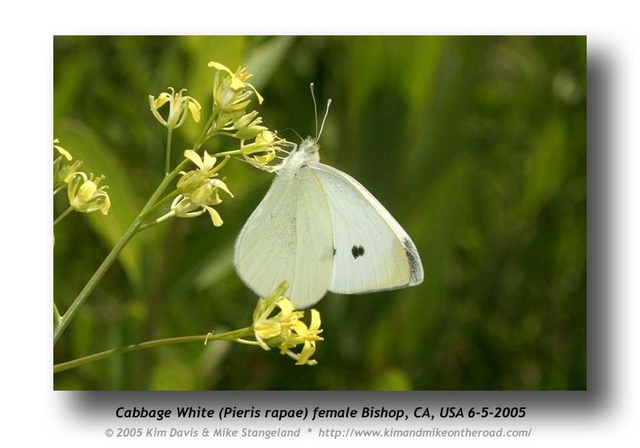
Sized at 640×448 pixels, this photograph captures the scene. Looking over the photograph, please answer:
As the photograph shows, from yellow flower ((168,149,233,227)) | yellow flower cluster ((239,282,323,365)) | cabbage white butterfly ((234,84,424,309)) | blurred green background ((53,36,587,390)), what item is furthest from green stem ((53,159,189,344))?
blurred green background ((53,36,587,390))

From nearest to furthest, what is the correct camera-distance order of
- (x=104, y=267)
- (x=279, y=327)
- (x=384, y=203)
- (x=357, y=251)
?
(x=104, y=267), (x=279, y=327), (x=357, y=251), (x=384, y=203)

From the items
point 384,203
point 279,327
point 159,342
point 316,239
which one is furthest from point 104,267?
point 384,203

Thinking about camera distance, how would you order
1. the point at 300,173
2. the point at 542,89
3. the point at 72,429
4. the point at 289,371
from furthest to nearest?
the point at 542,89 → the point at 289,371 → the point at 72,429 → the point at 300,173

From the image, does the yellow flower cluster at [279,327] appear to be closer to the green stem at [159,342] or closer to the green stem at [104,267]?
the green stem at [159,342]

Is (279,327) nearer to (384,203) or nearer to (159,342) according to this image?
(159,342)

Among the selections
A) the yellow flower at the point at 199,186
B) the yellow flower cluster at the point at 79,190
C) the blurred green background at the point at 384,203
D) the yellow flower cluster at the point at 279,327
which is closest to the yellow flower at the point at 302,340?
the yellow flower cluster at the point at 279,327

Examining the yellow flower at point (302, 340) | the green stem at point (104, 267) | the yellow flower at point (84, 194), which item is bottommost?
the yellow flower at point (302, 340)
